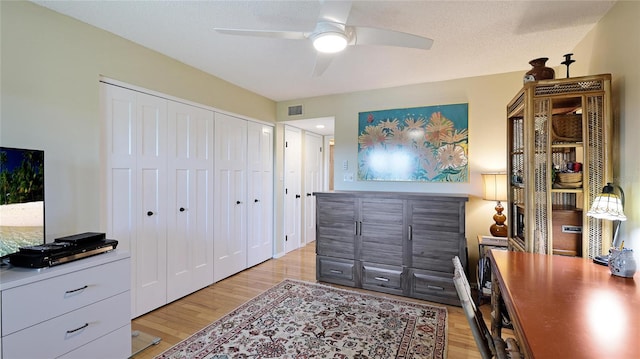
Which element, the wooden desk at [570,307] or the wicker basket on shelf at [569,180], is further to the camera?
the wicker basket on shelf at [569,180]

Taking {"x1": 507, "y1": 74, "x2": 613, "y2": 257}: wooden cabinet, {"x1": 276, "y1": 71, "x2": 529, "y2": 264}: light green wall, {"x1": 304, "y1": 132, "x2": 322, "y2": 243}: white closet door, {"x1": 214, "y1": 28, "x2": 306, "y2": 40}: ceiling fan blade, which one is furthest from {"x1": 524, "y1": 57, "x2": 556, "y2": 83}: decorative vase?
{"x1": 304, "y1": 132, "x2": 322, "y2": 243}: white closet door

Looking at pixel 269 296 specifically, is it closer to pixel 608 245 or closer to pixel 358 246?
pixel 358 246

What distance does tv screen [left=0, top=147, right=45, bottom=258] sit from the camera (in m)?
1.60

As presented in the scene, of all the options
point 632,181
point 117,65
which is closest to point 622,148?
point 632,181

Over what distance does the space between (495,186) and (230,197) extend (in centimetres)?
291

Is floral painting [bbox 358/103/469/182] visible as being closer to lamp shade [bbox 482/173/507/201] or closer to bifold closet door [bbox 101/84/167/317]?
lamp shade [bbox 482/173/507/201]

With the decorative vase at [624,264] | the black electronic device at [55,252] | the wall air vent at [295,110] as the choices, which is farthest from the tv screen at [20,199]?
the decorative vase at [624,264]

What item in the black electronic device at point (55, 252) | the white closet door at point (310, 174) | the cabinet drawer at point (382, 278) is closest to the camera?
the black electronic device at point (55, 252)

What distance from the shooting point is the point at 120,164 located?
2.41 m

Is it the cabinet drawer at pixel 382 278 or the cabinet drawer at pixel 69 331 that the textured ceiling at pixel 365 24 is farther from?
the cabinet drawer at pixel 382 278

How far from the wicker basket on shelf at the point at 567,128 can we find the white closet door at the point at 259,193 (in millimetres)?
3139

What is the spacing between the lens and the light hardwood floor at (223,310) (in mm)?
2165

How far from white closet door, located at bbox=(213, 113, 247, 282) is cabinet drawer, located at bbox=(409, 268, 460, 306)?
6.92 ft

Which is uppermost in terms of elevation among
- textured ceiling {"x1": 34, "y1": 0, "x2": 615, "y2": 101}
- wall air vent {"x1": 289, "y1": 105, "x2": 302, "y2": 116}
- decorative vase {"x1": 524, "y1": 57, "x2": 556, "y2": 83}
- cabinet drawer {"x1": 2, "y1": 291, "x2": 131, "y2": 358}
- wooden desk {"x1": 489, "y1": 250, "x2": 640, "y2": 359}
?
textured ceiling {"x1": 34, "y1": 0, "x2": 615, "y2": 101}
